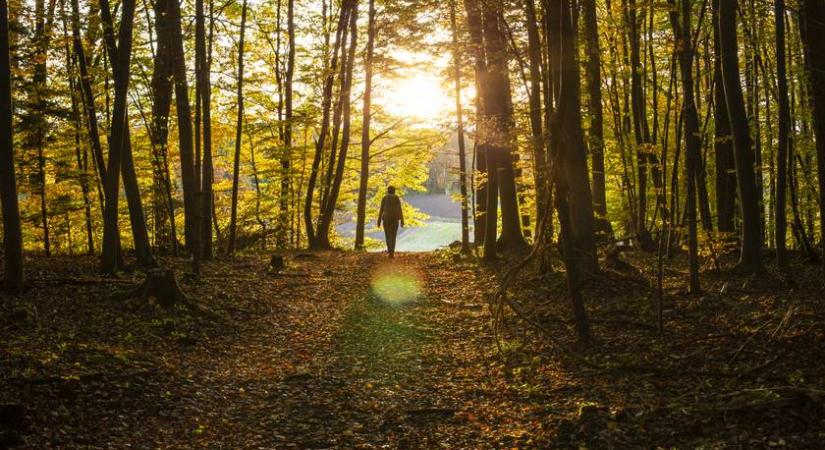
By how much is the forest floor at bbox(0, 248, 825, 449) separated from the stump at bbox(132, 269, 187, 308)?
270mm

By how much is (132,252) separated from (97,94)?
5226 mm

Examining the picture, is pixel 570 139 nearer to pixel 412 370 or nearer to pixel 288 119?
pixel 412 370

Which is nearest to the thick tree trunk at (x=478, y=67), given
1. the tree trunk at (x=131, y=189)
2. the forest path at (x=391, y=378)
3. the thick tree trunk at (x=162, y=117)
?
the forest path at (x=391, y=378)

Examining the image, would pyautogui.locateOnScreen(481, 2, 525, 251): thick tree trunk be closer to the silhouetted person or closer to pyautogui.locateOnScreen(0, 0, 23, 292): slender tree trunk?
the silhouetted person

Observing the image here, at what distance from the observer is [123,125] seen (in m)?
10.6

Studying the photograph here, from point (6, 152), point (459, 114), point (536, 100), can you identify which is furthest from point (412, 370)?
Result: point (459, 114)

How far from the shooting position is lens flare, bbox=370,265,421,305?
12062 mm

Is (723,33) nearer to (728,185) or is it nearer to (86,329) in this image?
(728,185)

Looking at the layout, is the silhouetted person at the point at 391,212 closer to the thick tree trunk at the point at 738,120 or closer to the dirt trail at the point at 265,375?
the dirt trail at the point at 265,375

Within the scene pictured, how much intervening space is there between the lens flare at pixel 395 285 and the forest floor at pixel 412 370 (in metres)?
0.73

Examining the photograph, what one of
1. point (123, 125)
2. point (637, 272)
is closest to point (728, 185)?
point (637, 272)

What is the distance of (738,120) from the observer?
1026 cm

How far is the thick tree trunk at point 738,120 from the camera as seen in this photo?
9938 mm

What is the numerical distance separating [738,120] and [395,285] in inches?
304
